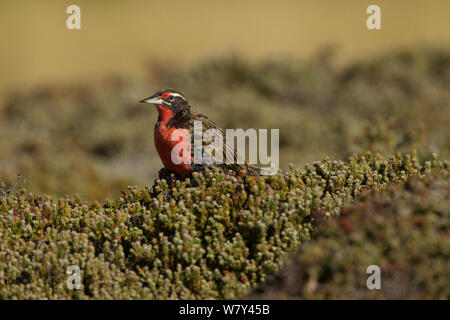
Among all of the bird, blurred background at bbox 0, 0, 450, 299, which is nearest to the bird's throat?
the bird

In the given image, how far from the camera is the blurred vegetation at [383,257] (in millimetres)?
3902

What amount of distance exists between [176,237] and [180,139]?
51.9 inches

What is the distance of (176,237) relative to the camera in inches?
187

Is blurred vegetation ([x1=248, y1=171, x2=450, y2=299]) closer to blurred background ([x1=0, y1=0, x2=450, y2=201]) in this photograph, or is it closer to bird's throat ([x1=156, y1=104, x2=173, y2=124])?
bird's throat ([x1=156, y1=104, x2=173, y2=124])

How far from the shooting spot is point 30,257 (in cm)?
485

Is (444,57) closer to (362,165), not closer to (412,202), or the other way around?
(362,165)

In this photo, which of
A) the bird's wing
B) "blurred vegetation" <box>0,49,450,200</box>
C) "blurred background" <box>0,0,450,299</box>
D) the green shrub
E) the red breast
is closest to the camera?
"blurred background" <box>0,0,450,299</box>

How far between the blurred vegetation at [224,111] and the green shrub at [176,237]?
19.9 ft

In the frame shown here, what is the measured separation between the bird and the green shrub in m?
0.25

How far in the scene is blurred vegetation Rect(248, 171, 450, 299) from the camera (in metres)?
3.90

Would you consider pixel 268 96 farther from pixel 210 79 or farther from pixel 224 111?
pixel 224 111

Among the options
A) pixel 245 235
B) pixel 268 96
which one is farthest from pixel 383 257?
pixel 268 96
